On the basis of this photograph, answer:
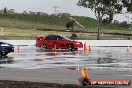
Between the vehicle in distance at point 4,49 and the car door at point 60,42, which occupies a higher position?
the vehicle in distance at point 4,49

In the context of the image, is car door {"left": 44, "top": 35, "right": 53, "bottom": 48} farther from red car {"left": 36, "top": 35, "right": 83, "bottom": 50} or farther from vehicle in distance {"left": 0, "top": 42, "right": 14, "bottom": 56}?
vehicle in distance {"left": 0, "top": 42, "right": 14, "bottom": 56}

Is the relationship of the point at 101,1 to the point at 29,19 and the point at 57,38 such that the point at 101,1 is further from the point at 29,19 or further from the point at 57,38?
the point at 29,19

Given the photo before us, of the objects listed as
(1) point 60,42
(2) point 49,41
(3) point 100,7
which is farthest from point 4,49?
(3) point 100,7

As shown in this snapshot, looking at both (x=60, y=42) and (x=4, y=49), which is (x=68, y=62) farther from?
(x=60, y=42)

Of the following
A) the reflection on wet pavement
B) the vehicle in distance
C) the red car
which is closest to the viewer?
the reflection on wet pavement

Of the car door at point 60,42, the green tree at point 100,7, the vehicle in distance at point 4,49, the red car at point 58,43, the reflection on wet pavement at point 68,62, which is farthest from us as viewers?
the green tree at point 100,7

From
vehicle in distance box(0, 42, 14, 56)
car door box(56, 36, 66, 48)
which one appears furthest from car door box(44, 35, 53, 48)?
vehicle in distance box(0, 42, 14, 56)

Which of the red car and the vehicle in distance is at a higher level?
the vehicle in distance

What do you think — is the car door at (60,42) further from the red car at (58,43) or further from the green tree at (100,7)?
the green tree at (100,7)

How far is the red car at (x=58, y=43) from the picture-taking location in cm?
4028

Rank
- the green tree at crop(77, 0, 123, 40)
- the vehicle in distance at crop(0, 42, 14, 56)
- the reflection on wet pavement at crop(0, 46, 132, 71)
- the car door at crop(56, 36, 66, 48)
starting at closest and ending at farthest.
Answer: the reflection on wet pavement at crop(0, 46, 132, 71), the vehicle in distance at crop(0, 42, 14, 56), the car door at crop(56, 36, 66, 48), the green tree at crop(77, 0, 123, 40)

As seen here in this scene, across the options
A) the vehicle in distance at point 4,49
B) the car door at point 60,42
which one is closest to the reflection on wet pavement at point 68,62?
the vehicle in distance at point 4,49

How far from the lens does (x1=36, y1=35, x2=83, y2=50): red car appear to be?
40.3 metres

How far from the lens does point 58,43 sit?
136ft
